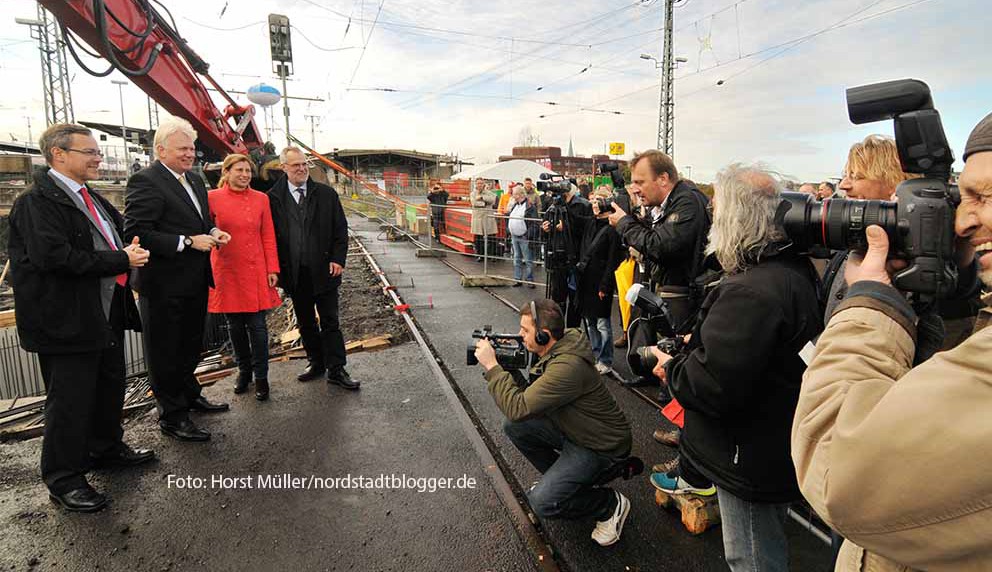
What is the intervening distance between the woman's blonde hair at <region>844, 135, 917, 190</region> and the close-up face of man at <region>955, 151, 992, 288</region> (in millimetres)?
1389

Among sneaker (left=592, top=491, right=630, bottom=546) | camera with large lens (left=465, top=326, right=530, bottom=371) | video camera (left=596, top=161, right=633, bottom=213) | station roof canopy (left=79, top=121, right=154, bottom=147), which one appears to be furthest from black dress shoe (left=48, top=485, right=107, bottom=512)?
station roof canopy (left=79, top=121, right=154, bottom=147)

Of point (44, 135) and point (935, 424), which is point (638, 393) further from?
point (44, 135)

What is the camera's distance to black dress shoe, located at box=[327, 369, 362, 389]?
13.7 ft

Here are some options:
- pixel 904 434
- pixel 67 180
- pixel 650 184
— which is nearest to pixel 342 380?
pixel 67 180

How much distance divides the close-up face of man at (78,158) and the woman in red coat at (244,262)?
37.4 inches

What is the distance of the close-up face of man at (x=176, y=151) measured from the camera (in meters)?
3.21

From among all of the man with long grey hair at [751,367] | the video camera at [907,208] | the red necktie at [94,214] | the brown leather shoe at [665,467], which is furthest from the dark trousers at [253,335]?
the video camera at [907,208]

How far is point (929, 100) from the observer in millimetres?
1326

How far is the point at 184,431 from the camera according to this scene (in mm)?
3338

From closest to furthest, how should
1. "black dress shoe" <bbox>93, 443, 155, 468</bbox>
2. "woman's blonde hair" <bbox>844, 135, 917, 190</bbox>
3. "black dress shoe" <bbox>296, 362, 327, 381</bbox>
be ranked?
"woman's blonde hair" <bbox>844, 135, 917, 190</bbox> → "black dress shoe" <bbox>93, 443, 155, 468</bbox> → "black dress shoe" <bbox>296, 362, 327, 381</bbox>

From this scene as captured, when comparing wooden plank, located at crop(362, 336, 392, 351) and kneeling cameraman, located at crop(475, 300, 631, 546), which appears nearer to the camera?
kneeling cameraman, located at crop(475, 300, 631, 546)

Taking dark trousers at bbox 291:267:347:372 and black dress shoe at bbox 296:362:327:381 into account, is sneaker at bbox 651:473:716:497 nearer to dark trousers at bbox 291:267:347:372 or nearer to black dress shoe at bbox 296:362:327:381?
dark trousers at bbox 291:267:347:372

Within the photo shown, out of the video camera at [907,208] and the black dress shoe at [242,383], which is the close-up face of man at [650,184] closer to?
the video camera at [907,208]

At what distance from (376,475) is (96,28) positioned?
4.30 m
